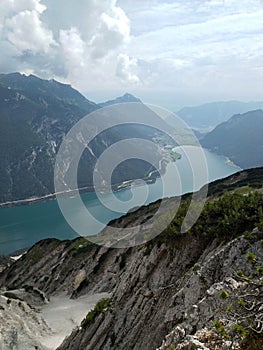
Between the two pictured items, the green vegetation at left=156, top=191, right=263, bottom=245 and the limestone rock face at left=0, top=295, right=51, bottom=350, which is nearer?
the green vegetation at left=156, top=191, right=263, bottom=245

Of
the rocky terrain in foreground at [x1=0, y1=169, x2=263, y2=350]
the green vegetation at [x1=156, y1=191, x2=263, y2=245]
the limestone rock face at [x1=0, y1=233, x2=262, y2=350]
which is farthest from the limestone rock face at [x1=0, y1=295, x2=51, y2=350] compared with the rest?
the green vegetation at [x1=156, y1=191, x2=263, y2=245]

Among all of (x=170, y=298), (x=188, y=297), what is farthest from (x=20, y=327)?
(x=188, y=297)

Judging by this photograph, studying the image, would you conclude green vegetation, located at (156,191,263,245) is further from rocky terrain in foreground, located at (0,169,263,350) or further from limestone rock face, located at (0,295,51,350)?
limestone rock face, located at (0,295,51,350)

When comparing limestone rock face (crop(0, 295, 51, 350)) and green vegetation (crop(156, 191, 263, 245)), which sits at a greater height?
green vegetation (crop(156, 191, 263, 245))

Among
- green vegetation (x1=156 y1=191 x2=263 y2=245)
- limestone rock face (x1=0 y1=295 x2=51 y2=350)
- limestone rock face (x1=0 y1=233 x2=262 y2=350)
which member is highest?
green vegetation (x1=156 y1=191 x2=263 y2=245)

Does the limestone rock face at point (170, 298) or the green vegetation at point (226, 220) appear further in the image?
the green vegetation at point (226, 220)

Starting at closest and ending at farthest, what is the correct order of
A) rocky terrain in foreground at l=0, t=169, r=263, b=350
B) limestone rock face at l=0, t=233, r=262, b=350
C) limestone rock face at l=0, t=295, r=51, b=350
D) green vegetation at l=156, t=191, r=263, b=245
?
rocky terrain in foreground at l=0, t=169, r=263, b=350 < limestone rock face at l=0, t=233, r=262, b=350 < green vegetation at l=156, t=191, r=263, b=245 < limestone rock face at l=0, t=295, r=51, b=350

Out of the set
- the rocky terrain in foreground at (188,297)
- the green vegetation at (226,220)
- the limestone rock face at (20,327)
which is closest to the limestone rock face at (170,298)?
the rocky terrain in foreground at (188,297)

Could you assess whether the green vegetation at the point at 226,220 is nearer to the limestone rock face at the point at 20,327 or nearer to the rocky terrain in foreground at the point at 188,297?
the rocky terrain in foreground at the point at 188,297

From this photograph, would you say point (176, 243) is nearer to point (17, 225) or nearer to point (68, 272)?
point (68, 272)
